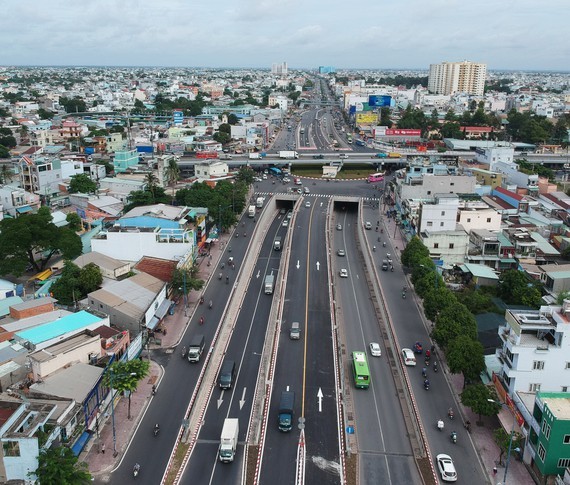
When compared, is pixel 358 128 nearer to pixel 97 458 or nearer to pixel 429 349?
pixel 429 349

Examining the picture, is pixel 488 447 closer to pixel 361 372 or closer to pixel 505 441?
pixel 505 441

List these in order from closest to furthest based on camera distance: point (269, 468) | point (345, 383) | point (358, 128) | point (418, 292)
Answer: point (269, 468) < point (345, 383) < point (418, 292) < point (358, 128)

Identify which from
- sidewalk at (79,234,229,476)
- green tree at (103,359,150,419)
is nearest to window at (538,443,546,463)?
sidewalk at (79,234,229,476)

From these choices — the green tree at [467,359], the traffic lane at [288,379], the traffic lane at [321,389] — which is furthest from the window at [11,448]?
the green tree at [467,359]

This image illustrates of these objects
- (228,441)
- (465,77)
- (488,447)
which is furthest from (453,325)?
(465,77)

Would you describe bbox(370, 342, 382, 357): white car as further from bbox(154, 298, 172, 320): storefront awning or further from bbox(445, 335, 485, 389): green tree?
bbox(154, 298, 172, 320): storefront awning

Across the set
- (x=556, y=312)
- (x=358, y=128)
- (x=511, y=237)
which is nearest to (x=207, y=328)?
(x=556, y=312)
